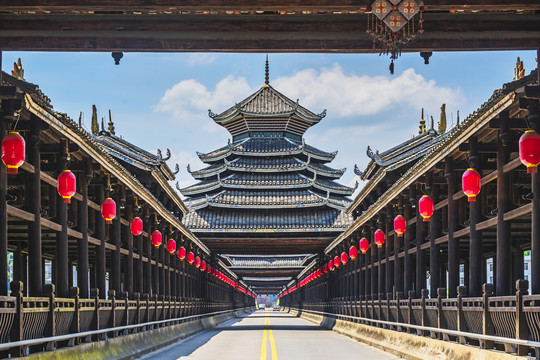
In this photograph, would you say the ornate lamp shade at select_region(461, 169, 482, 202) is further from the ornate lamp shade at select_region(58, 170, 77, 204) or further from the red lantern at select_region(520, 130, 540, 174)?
the ornate lamp shade at select_region(58, 170, 77, 204)

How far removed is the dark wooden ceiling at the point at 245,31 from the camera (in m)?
11.9

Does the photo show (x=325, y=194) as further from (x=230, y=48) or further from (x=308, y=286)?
(x=230, y=48)

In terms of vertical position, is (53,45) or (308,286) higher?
(53,45)

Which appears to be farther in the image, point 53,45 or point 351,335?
point 351,335

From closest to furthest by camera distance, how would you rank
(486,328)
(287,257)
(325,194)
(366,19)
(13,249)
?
(366,19) → (486,328) → (13,249) → (325,194) → (287,257)

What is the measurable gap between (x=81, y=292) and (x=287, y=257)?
193 ft

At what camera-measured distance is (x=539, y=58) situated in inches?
486

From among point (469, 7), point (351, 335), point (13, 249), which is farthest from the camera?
point (351, 335)

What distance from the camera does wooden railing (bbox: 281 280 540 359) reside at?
1220 centimetres

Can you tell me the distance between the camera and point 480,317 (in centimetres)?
1483

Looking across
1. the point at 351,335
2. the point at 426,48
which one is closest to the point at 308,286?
the point at 351,335

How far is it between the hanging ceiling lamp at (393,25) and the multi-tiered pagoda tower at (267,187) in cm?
4021

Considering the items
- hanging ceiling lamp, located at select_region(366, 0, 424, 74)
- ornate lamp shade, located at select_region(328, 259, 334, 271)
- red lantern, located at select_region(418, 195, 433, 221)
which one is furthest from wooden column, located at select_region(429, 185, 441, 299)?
ornate lamp shade, located at select_region(328, 259, 334, 271)

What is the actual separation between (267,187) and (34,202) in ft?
162
